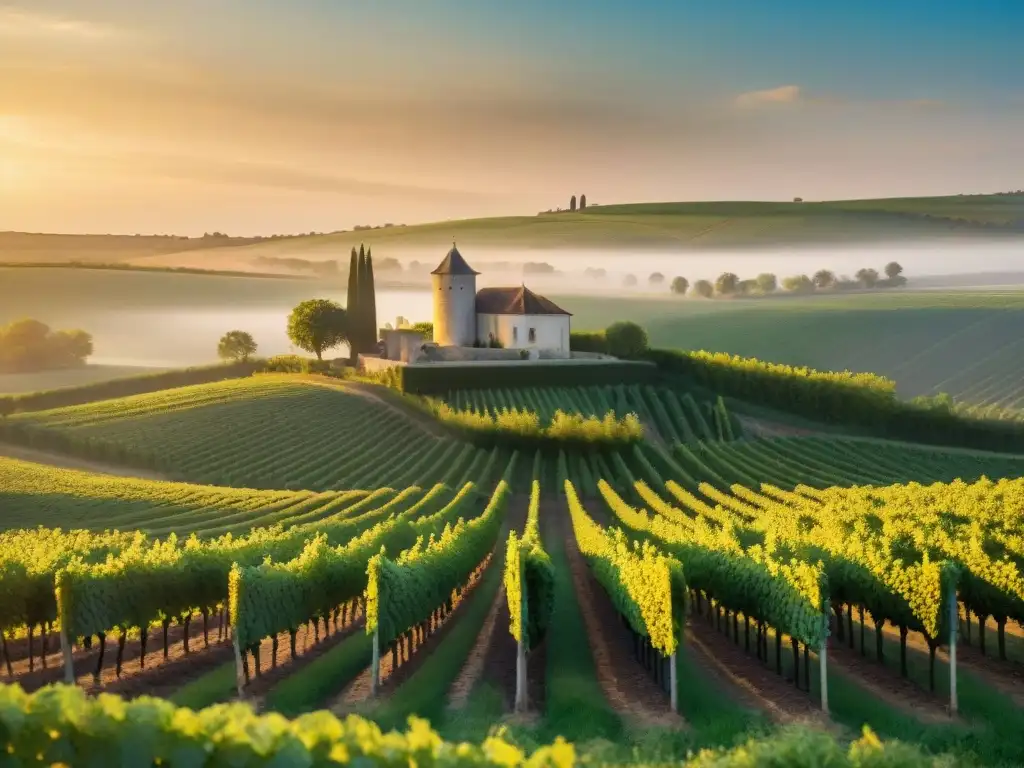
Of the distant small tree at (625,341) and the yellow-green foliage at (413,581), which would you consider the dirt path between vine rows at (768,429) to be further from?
the yellow-green foliage at (413,581)

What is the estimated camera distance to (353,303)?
92.8 meters

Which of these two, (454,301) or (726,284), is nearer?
(454,301)

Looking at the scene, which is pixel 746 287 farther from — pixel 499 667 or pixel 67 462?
pixel 499 667

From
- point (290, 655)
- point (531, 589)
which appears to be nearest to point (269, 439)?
point (290, 655)

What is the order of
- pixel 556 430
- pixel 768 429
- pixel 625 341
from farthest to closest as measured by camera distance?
pixel 625 341 → pixel 768 429 → pixel 556 430

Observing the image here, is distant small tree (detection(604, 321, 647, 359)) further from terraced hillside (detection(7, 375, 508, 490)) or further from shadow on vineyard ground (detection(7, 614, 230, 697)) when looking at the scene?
shadow on vineyard ground (detection(7, 614, 230, 697))

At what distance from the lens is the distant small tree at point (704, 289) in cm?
15362

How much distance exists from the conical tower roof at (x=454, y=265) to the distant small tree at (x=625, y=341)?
15.7 metres

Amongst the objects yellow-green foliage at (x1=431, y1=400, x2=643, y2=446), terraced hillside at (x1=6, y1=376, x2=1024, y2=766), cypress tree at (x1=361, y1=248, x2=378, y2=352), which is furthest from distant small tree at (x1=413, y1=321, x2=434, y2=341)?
terraced hillside at (x1=6, y1=376, x2=1024, y2=766)

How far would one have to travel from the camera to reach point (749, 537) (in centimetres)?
3028

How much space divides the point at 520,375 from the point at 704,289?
87.3m

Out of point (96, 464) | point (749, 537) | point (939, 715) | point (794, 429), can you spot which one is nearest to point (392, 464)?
point (96, 464)

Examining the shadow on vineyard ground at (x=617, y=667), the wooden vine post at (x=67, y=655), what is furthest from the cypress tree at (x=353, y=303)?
the wooden vine post at (x=67, y=655)

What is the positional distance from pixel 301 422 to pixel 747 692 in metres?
51.4
